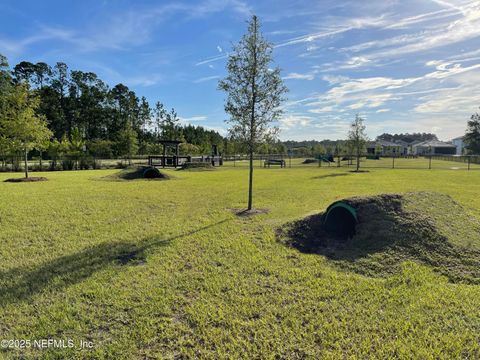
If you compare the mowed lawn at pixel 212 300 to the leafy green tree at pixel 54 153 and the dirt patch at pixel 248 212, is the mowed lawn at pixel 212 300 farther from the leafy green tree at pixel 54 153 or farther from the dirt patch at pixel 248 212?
the leafy green tree at pixel 54 153

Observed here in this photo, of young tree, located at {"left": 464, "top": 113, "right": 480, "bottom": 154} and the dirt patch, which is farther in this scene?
young tree, located at {"left": 464, "top": 113, "right": 480, "bottom": 154}

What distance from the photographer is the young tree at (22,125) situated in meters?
14.4

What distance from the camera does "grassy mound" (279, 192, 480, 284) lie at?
4.27 meters

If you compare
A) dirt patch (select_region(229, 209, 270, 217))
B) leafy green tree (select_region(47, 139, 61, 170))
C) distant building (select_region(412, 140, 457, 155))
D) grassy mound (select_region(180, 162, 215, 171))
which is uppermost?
distant building (select_region(412, 140, 457, 155))

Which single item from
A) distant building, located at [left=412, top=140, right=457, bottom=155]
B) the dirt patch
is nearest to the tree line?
the dirt patch

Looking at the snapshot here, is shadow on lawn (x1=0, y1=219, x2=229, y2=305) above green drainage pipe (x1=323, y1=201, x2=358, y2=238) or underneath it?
underneath

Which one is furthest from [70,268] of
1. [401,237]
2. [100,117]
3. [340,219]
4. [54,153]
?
[100,117]

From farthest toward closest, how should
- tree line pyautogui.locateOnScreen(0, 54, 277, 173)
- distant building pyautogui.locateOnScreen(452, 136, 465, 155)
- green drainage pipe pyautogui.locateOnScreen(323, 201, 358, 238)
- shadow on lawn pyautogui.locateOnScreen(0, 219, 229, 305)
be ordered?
distant building pyautogui.locateOnScreen(452, 136, 465, 155) < tree line pyautogui.locateOnScreen(0, 54, 277, 173) < green drainage pipe pyautogui.locateOnScreen(323, 201, 358, 238) < shadow on lawn pyautogui.locateOnScreen(0, 219, 229, 305)

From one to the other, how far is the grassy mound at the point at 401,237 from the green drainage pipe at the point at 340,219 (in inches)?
4.7

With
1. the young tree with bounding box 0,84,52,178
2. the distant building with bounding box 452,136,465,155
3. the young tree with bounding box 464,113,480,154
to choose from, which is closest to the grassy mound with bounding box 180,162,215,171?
the young tree with bounding box 0,84,52,178

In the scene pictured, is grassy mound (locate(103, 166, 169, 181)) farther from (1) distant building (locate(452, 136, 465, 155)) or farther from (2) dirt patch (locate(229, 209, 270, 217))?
(1) distant building (locate(452, 136, 465, 155))

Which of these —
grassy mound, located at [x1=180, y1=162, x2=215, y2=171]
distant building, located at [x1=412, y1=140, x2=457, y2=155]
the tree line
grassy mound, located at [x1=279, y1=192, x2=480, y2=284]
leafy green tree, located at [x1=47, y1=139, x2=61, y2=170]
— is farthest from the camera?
distant building, located at [x1=412, y1=140, x2=457, y2=155]

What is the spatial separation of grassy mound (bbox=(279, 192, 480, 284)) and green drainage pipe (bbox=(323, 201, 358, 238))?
0.12 m

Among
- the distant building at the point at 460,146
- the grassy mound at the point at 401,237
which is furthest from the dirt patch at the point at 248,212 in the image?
the distant building at the point at 460,146
